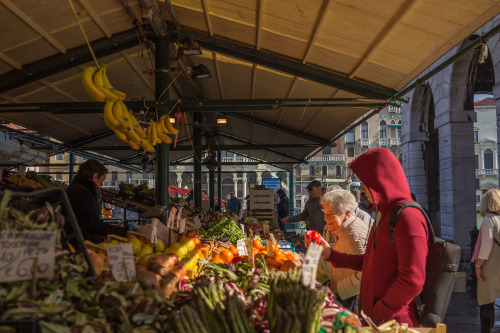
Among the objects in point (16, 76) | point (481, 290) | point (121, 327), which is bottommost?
point (481, 290)

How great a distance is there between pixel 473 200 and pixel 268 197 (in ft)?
16.6

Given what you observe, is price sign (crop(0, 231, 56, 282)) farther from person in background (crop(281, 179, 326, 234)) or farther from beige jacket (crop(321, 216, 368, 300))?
A: person in background (crop(281, 179, 326, 234))

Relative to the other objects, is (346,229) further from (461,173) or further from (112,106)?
(461,173)

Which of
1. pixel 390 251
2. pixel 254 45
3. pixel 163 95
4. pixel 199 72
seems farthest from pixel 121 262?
pixel 199 72

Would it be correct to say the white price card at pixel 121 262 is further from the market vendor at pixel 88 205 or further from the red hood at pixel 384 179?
the market vendor at pixel 88 205

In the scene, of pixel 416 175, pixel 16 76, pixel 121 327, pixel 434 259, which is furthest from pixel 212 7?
pixel 416 175

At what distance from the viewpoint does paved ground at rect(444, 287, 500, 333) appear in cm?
539

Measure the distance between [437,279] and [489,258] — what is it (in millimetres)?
2789

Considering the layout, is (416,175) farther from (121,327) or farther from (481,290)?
(121,327)

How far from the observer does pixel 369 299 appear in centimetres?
251

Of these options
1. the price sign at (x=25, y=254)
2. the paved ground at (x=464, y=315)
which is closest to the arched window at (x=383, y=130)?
the paved ground at (x=464, y=315)

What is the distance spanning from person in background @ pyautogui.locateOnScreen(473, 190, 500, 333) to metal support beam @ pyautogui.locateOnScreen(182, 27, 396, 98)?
1.91 meters

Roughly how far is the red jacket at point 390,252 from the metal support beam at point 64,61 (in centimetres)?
478

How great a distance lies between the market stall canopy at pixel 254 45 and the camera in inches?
154
